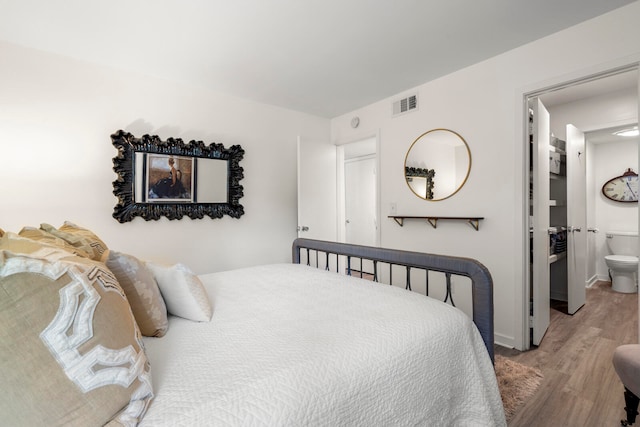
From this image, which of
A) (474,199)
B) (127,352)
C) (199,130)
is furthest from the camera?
(199,130)

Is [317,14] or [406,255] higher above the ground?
[317,14]

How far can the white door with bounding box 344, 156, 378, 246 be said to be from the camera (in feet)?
17.4

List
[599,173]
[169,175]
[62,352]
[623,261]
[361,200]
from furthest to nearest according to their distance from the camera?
[361,200] → [599,173] → [623,261] → [169,175] → [62,352]

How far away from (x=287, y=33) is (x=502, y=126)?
188 cm

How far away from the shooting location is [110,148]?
2.54 metres

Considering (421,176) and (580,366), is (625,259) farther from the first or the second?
(421,176)

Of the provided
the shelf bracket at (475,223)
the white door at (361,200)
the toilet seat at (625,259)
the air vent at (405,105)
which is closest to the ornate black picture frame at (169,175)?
the air vent at (405,105)

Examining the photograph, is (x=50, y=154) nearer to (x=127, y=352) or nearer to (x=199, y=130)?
(x=199, y=130)

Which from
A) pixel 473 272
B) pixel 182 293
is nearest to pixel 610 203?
pixel 473 272

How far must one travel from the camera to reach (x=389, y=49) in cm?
236

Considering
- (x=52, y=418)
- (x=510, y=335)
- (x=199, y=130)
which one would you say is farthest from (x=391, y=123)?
(x=52, y=418)

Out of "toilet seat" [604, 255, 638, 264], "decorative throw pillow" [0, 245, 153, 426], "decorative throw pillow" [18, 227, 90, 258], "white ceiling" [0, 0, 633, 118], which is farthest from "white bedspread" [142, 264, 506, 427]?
"toilet seat" [604, 255, 638, 264]

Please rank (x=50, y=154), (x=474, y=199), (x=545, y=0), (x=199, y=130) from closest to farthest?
(x=545, y=0) → (x=50, y=154) → (x=474, y=199) → (x=199, y=130)

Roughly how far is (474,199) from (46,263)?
284 cm
